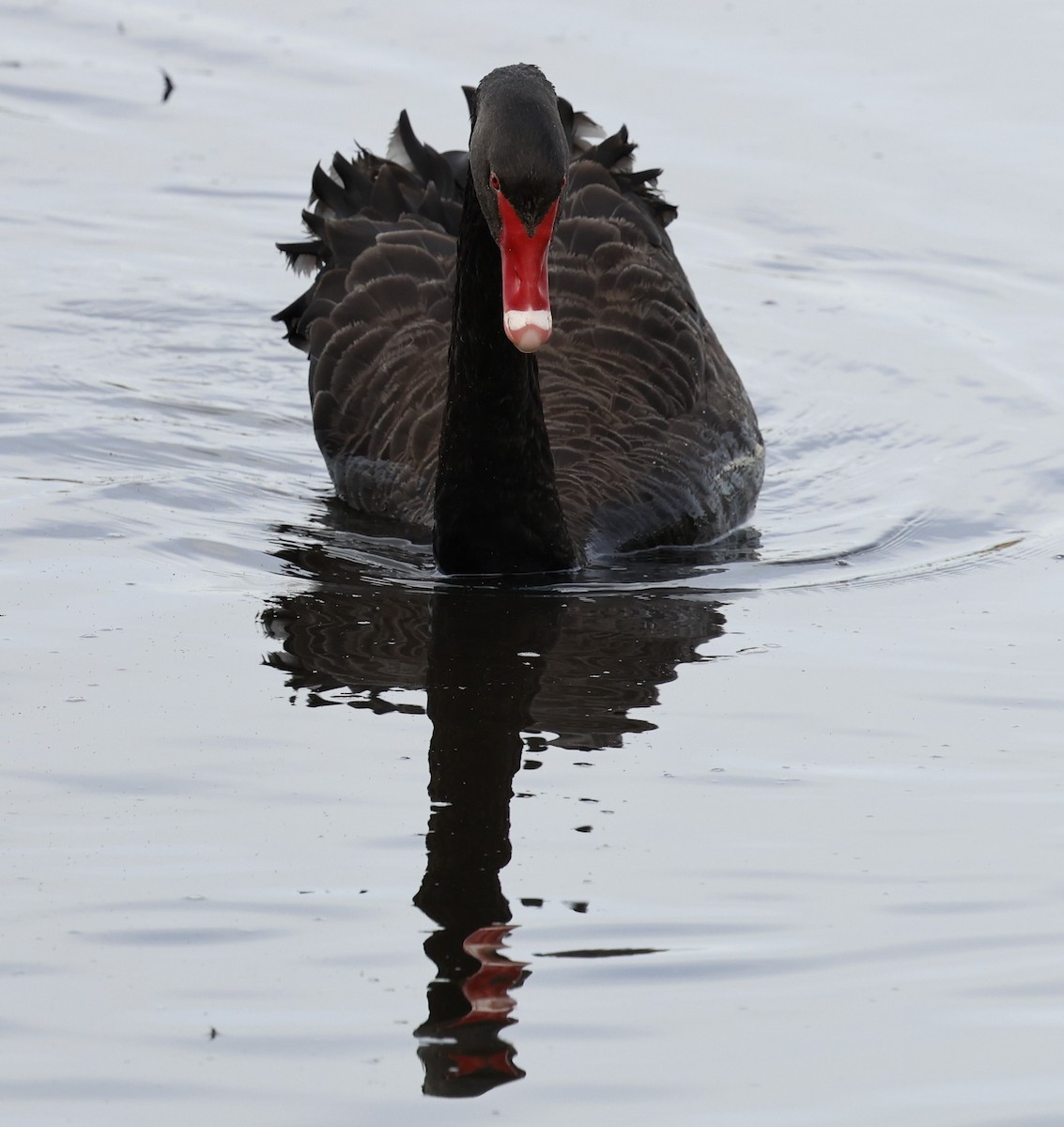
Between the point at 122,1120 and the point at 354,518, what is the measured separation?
170 inches

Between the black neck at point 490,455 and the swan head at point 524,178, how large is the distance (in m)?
0.74

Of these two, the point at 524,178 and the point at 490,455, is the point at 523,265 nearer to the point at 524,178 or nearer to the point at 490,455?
the point at 524,178

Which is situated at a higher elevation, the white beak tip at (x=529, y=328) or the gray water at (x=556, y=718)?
the white beak tip at (x=529, y=328)

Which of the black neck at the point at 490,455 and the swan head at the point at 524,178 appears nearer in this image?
the swan head at the point at 524,178

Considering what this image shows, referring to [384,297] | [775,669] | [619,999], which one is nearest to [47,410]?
[384,297]

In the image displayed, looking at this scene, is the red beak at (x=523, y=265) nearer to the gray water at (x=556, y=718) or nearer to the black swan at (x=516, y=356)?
the black swan at (x=516, y=356)

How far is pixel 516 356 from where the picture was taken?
662 centimetres

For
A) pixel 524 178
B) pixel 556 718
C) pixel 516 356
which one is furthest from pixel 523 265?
pixel 556 718

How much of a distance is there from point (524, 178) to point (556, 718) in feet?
4.74

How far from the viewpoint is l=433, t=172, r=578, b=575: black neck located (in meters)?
6.63

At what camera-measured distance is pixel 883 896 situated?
14.8 ft

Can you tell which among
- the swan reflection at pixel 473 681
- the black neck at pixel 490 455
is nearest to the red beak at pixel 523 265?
the black neck at pixel 490 455

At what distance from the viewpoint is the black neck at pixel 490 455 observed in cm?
663

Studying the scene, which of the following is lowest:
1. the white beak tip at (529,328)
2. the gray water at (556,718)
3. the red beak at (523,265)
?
the gray water at (556,718)
